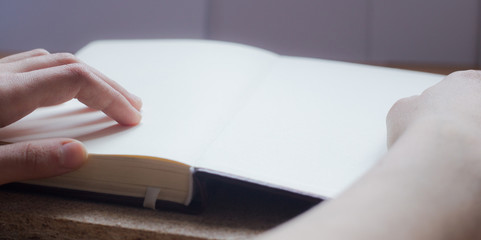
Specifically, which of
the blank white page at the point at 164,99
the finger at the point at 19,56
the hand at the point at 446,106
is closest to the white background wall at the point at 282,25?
the blank white page at the point at 164,99

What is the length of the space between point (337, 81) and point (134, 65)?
25 centimetres

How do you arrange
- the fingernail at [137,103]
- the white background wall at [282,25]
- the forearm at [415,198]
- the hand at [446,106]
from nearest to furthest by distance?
the forearm at [415,198] → the hand at [446,106] → the fingernail at [137,103] → the white background wall at [282,25]

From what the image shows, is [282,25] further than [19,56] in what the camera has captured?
Yes

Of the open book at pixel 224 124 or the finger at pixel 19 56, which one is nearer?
the open book at pixel 224 124

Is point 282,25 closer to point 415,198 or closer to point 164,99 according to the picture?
point 164,99

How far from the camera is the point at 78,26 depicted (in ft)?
4.55

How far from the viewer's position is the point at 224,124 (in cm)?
49

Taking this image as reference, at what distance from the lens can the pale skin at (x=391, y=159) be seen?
24cm

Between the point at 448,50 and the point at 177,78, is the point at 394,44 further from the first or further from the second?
the point at 177,78

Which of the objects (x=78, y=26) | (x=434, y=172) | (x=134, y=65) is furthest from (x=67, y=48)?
(x=434, y=172)

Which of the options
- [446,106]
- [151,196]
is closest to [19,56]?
[151,196]

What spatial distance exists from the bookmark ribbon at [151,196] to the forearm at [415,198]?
6.9 inches

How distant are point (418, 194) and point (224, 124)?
Answer: 25 cm

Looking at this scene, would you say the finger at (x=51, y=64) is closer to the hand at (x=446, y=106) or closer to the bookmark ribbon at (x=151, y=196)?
the bookmark ribbon at (x=151, y=196)
